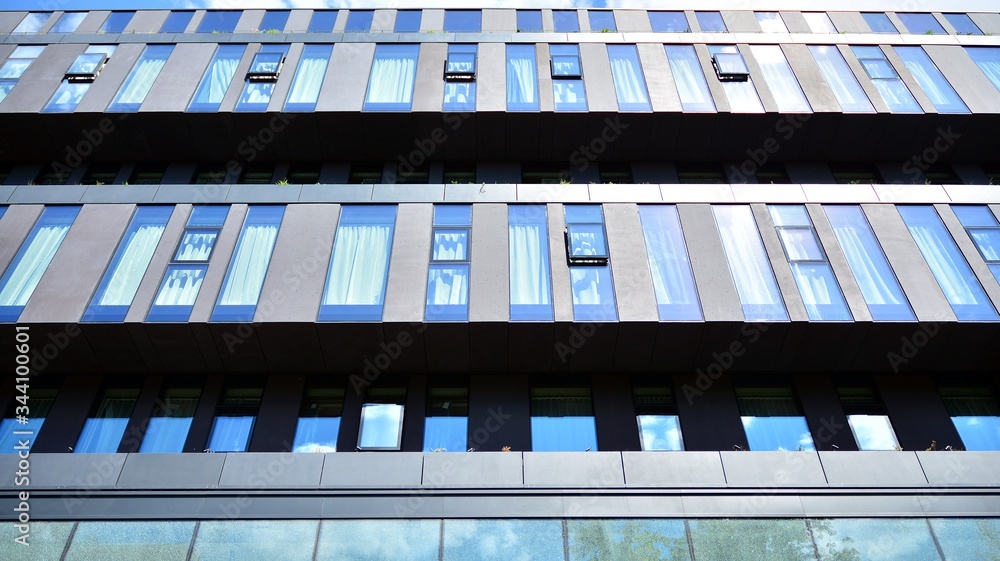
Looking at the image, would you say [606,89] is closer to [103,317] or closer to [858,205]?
[858,205]

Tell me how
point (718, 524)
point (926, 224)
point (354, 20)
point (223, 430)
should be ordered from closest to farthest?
point (718, 524)
point (223, 430)
point (926, 224)
point (354, 20)

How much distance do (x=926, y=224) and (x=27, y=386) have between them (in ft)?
67.3

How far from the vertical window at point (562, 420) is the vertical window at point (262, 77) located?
38.5 feet

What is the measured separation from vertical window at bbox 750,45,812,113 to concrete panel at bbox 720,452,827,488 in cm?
1082

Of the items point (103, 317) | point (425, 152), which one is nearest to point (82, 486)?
point (103, 317)

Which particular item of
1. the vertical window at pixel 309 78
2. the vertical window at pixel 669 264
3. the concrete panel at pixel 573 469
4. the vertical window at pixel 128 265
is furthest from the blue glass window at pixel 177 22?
the concrete panel at pixel 573 469

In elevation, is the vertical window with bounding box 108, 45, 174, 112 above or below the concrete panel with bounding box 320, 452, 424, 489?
above

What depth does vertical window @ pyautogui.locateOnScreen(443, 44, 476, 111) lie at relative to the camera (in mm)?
20688

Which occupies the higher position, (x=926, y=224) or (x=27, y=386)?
(x=926, y=224)

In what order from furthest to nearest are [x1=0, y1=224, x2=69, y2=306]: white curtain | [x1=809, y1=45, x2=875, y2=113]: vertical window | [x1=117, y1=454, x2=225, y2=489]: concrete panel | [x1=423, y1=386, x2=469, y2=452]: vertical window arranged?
[x1=809, y1=45, x2=875, y2=113]: vertical window
[x1=0, y1=224, x2=69, y2=306]: white curtain
[x1=423, y1=386, x2=469, y2=452]: vertical window
[x1=117, y1=454, x2=225, y2=489]: concrete panel

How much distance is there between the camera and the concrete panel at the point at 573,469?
13.0m

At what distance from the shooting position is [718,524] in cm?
1235

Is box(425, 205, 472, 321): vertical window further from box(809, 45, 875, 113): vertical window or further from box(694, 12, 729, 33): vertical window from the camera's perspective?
box(694, 12, 729, 33): vertical window

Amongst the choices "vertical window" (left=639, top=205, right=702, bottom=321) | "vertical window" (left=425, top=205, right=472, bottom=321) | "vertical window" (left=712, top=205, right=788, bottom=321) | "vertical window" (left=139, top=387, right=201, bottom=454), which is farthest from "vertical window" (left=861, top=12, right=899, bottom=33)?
"vertical window" (left=139, top=387, right=201, bottom=454)
